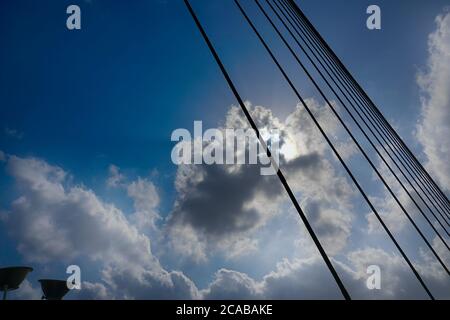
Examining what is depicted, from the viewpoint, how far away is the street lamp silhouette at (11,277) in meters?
8.22

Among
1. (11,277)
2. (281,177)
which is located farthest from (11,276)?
(281,177)

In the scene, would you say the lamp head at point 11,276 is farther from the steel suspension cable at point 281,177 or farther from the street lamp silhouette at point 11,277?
the steel suspension cable at point 281,177

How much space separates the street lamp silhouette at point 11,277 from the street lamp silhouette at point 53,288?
656 millimetres

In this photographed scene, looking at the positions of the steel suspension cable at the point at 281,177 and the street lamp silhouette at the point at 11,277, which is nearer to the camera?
the steel suspension cable at the point at 281,177

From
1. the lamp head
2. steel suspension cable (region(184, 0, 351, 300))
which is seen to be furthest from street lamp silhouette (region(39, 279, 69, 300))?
steel suspension cable (region(184, 0, 351, 300))

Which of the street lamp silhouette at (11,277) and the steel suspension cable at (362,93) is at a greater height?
the steel suspension cable at (362,93)

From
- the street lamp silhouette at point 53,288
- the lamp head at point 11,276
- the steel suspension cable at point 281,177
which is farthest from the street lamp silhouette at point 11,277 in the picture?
the steel suspension cable at point 281,177
